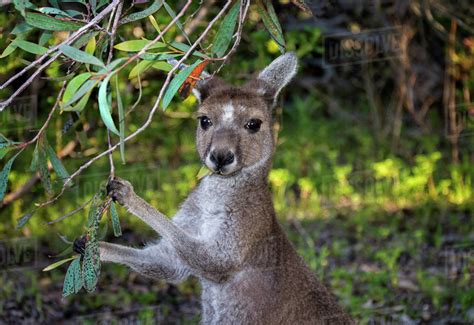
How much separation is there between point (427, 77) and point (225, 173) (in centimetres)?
769

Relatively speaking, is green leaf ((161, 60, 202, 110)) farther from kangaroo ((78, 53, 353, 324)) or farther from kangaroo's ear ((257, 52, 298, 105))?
kangaroo's ear ((257, 52, 298, 105))

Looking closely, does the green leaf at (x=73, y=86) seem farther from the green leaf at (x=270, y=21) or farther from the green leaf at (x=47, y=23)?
the green leaf at (x=270, y=21)

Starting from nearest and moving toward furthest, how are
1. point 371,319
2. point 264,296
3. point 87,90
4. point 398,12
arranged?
point 87,90 → point 264,296 → point 371,319 → point 398,12

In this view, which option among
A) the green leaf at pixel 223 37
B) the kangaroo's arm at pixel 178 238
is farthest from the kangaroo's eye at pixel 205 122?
the green leaf at pixel 223 37

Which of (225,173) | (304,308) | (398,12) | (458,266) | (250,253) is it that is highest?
(225,173)

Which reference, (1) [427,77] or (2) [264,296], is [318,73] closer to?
(1) [427,77]

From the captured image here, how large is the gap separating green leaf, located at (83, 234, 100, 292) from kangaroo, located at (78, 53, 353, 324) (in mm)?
598

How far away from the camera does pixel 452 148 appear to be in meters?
10.8

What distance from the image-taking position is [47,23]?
4.27 metres

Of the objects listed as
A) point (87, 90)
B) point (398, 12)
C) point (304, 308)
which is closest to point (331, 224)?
point (398, 12)

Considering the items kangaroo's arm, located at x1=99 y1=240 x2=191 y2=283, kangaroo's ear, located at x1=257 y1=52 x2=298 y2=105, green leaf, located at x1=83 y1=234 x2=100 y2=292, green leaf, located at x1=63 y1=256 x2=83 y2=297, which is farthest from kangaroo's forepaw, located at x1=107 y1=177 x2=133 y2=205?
kangaroo's ear, located at x1=257 y1=52 x2=298 y2=105

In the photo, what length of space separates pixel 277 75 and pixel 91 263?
5.58ft

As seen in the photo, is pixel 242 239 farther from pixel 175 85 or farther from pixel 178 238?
pixel 175 85

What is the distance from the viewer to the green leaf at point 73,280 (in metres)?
4.46
